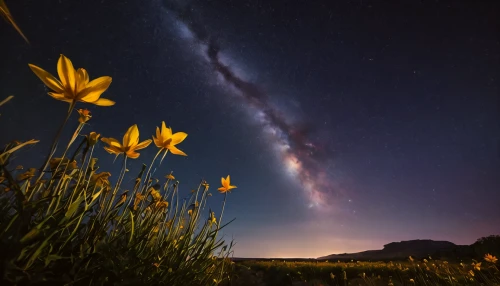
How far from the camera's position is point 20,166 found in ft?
6.41

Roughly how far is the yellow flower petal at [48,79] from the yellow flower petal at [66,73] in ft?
0.08

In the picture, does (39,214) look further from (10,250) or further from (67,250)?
(10,250)

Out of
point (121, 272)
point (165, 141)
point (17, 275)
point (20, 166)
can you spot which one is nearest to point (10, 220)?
point (17, 275)

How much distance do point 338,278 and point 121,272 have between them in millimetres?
6722

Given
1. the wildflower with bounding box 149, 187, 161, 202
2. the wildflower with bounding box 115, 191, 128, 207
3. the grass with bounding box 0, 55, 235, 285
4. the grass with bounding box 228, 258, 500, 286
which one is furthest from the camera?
the grass with bounding box 228, 258, 500, 286

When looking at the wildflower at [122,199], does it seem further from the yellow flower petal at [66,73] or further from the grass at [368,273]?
the grass at [368,273]

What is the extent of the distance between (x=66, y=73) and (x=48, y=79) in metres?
0.08

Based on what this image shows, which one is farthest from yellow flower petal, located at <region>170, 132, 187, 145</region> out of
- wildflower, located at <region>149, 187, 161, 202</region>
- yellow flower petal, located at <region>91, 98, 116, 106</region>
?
yellow flower petal, located at <region>91, 98, 116, 106</region>

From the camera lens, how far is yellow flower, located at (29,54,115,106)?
1.19m

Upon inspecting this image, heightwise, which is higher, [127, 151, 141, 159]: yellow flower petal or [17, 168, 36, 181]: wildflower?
[127, 151, 141, 159]: yellow flower petal

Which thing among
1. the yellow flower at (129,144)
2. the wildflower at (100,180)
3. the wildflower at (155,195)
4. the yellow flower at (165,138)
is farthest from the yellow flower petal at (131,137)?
the wildflower at (155,195)

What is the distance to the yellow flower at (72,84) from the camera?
1.19m

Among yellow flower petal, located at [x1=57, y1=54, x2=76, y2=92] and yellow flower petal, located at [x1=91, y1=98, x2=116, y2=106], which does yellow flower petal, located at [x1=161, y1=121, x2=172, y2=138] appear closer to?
yellow flower petal, located at [x1=91, y1=98, x2=116, y2=106]

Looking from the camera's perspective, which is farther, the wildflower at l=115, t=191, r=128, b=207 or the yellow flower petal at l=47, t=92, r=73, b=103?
the wildflower at l=115, t=191, r=128, b=207
